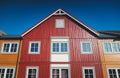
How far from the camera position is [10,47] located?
2012 centimetres

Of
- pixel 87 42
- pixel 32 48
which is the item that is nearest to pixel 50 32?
pixel 32 48

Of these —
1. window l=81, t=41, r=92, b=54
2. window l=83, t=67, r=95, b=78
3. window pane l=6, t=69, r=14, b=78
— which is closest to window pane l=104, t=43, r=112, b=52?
window l=81, t=41, r=92, b=54

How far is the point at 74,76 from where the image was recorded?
1797 centimetres

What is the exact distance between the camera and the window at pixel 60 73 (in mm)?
18219

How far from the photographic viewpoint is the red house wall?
18453 millimetres

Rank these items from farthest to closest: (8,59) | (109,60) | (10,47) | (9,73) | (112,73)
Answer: (10,47)
(8,59)
(109,60)
(9,73)
(112,73)

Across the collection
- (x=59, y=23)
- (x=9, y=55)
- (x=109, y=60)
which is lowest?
(x=109, y=60)

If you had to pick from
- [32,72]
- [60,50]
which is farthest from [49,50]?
[32,72]

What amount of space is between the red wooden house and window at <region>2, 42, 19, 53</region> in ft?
3.34

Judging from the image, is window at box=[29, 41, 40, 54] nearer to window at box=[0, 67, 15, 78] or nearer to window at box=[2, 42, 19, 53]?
window at box=[2, 42, 19, 53]

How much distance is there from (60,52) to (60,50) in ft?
1.10

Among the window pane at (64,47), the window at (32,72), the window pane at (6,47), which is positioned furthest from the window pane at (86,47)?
the window pane at (6,47)

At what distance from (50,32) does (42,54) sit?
337cm

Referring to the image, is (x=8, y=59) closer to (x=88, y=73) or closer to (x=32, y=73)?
(x=32, y=73)
